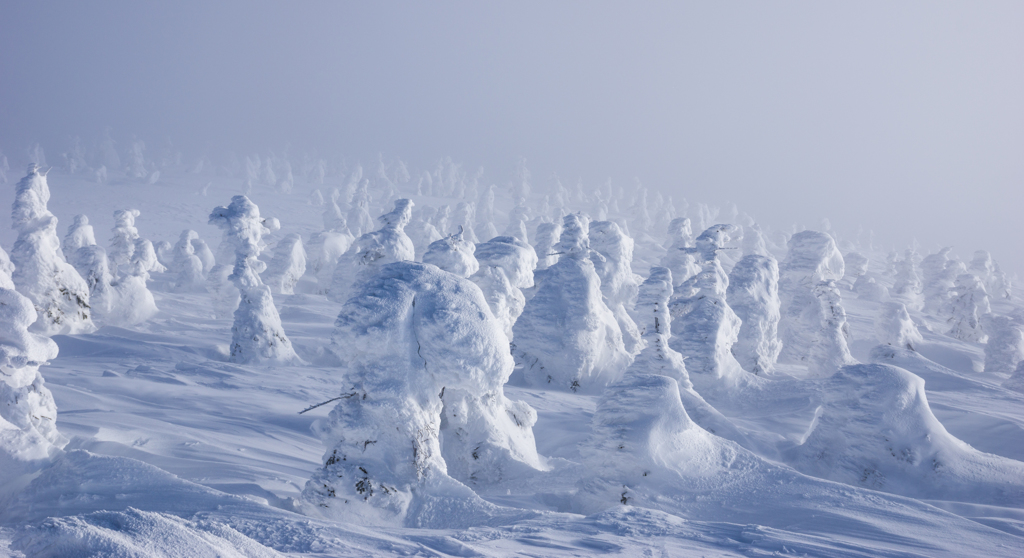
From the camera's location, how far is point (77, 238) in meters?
23.5

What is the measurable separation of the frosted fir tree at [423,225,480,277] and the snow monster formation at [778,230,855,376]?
1526cm

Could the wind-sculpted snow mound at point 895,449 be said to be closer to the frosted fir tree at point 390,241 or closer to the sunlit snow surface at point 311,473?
the sunlit snow surface at point 311,473

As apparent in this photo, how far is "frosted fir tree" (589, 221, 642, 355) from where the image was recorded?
21.4m

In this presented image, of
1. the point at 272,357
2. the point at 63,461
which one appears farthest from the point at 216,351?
the point at 63,461

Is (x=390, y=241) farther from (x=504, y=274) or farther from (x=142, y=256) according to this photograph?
(x=142, y=256)

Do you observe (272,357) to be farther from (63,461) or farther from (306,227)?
(306,227)

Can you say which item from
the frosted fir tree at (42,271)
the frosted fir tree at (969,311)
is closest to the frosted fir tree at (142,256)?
the frosted fir tree at (42,271)

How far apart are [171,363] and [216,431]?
5.51 meters

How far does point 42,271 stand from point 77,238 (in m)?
9.00

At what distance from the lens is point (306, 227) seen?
51062 mm

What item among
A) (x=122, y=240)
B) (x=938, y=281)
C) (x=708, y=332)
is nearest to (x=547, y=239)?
(x=708, y=332)

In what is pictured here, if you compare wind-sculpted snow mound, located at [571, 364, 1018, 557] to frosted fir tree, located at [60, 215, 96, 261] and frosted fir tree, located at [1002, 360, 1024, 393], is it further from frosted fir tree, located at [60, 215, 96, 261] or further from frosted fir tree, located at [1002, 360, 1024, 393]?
frosted fir tree, located at [60, 215, 96, 261]

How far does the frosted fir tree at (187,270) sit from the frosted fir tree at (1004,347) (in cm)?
3889

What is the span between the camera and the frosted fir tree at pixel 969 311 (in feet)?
108
